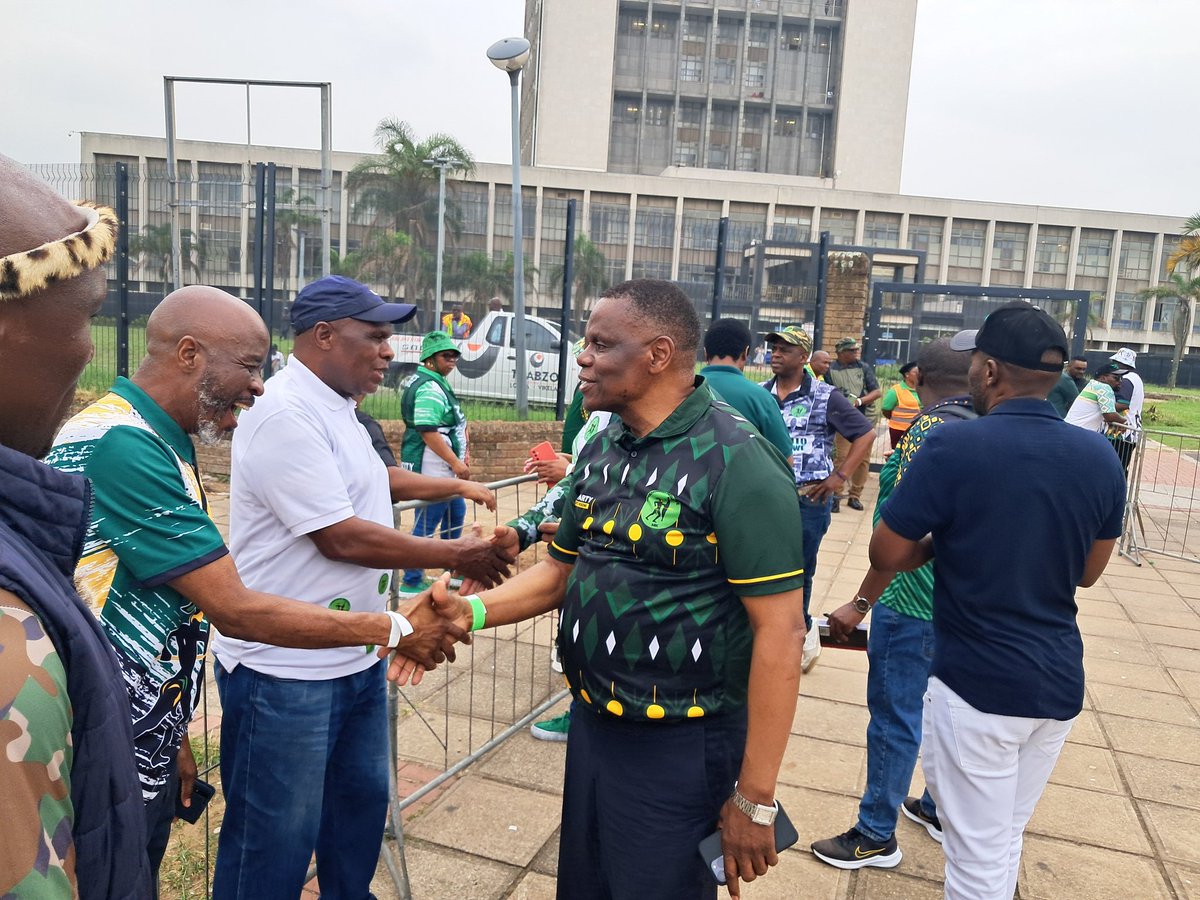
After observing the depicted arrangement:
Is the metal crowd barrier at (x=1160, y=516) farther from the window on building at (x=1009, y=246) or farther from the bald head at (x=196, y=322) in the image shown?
the window on building at (x=1009, y=246)

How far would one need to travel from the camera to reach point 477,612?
2.62 metres

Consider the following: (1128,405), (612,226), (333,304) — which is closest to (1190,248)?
(1128,405)

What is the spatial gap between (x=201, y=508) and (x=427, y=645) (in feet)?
2.71

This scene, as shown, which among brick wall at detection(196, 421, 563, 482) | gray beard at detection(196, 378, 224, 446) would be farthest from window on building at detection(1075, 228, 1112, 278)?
gray beard at detection(196, 378, 224, 446)

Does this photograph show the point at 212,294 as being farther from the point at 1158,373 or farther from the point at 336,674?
the point at 1158,373

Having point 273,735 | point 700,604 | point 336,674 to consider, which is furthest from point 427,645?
point 700,604

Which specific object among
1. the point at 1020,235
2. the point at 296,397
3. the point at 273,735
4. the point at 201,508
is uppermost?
the point at 1020,235

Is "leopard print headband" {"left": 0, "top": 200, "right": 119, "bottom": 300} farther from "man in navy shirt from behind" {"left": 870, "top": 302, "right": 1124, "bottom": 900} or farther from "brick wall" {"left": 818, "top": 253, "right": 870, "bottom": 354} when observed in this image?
"brick wall" {"left": 818, "top": 253, "right": 870, "bottom": 354}

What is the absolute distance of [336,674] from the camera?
251 cm

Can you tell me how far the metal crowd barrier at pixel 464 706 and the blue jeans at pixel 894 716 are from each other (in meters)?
1.89

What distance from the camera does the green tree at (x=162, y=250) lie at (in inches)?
382

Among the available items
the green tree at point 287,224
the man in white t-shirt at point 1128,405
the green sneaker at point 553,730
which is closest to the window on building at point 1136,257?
the man in white t-shirt at point 1128,405

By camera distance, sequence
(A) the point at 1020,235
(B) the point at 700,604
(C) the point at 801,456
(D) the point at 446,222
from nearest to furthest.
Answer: (B) the point at 700,604, (C) the point at 801,456, (D) the point at 446,222, (A) the point at 1020,235

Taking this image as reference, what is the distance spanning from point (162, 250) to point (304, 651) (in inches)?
356
